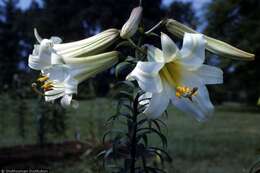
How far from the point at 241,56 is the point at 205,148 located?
239 inches

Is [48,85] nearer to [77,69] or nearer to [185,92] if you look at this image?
[77,69]

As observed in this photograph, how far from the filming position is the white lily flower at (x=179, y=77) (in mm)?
1110

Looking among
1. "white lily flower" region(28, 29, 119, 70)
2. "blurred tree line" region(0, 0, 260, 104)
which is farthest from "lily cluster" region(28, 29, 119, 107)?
"blurred tree line" region(0, 0, 260, 104)

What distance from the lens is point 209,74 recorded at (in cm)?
119

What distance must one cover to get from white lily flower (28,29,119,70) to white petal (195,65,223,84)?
0.78 feet

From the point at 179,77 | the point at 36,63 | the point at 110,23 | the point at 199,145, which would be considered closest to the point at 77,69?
the point at 36,63

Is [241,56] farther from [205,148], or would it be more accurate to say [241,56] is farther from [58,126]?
[205,148]

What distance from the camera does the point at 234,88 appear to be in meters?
27.3

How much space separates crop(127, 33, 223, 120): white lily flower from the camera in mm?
1110

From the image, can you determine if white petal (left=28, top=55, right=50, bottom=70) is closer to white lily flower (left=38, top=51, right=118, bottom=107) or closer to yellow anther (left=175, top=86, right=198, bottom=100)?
white lily flower (left=38, top=51, right=118, bottom=107)

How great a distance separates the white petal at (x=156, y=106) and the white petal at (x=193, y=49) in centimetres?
11

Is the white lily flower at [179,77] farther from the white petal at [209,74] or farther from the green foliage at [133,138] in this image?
the green foliage at [133,138]

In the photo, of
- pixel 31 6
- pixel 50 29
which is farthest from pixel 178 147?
pixel 31 6

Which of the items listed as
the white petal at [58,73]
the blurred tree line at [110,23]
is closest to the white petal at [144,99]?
the white petal at [58,73]
